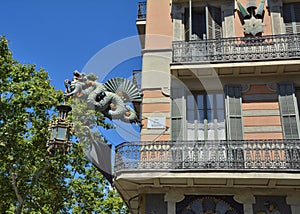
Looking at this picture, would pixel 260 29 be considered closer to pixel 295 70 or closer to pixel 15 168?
pixel 295 70

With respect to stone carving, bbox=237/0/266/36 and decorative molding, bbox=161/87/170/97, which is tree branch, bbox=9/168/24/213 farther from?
stone carving, bbox=237/0/266/36

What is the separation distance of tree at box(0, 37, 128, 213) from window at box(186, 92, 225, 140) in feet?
16.5

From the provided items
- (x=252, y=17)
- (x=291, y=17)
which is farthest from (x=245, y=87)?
(x=291, y=17)

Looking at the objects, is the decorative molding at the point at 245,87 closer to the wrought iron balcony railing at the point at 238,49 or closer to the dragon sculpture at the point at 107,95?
the wrought iron balcony railing at the point at 238,49

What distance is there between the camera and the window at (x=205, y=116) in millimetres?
11039

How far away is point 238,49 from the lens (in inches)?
456

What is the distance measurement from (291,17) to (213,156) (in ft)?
19.9

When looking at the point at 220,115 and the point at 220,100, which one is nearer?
the point at 220,115

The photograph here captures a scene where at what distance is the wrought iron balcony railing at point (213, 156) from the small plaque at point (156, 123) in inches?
38.3

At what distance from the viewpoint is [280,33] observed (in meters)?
11.9

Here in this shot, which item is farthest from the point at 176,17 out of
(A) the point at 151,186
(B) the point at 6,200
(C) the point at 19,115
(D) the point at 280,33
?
(B) the point at 6,200

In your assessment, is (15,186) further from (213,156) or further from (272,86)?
(272,86)

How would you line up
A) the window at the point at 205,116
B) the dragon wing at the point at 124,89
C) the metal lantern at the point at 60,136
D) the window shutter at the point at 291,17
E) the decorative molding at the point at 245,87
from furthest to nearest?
the window shutter at the point at 291,17 < the dragon wing at the point at 124,89 < the decorative molding at the point at 245,87 < the window at the point at 205,116 < the metal lantern at the point at 60,136

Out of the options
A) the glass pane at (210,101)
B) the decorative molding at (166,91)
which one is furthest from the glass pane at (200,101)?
the decorative molding at (166,91)
